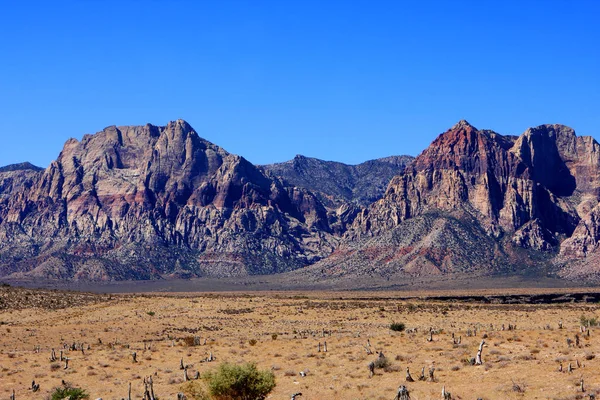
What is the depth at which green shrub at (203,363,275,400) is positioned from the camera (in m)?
36.8

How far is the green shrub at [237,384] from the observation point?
3684cm

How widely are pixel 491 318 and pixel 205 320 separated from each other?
3163 centimetres

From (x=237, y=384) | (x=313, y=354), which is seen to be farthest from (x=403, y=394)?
(x=313, y=354)

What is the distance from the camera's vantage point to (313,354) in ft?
174

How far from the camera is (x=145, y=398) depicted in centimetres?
3862

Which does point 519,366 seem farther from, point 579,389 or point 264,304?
point 264,304

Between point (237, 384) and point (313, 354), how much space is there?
54.1ft

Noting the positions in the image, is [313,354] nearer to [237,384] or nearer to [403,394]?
[237,384]

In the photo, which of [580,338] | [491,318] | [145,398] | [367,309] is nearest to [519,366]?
[580,338]

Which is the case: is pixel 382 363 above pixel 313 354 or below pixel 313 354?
above

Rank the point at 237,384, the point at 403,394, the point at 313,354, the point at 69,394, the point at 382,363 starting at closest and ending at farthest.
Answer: the point at 403,394 < the point at 237,384 < the point at 69,394 < the point at 382,363 < the point at 313,354

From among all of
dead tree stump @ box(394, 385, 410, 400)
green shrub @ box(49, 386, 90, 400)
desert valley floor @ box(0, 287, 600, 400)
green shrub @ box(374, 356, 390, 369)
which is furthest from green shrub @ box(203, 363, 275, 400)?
green shrub @ box(374, 356, 390, 369)

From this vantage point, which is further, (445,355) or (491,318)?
(491,318)

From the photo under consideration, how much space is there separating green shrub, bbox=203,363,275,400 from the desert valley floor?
91.4 inches
